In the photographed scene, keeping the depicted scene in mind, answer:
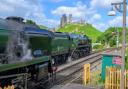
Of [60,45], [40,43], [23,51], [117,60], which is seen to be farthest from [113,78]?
[60,45]

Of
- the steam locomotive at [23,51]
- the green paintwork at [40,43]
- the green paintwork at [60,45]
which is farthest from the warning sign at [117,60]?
the green paintwork at [60,45]

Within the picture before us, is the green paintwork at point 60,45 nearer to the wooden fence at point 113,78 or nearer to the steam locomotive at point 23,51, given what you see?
the steam locomotive at point 23,51

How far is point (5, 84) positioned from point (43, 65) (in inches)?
186

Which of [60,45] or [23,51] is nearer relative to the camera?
[23,51]

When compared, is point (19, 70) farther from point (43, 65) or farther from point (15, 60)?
point (43, 65)

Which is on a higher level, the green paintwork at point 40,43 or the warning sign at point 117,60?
the green paintwork at point 40,43

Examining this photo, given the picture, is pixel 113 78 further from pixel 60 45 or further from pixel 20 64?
pixel 60 45

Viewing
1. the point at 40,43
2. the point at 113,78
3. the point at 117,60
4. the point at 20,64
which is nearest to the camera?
the point at 20,64

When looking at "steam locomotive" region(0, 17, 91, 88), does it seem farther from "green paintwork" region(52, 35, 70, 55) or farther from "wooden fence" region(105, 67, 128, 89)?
"green paintwork" region(52, 35, 70, 55)

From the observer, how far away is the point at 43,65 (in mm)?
18969

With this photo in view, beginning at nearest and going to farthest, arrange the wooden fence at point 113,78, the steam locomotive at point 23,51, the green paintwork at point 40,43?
1. the steam locomotive at point 23,51
2. the green paintwork at point 40,43
3. the wooden fence at point 113,78

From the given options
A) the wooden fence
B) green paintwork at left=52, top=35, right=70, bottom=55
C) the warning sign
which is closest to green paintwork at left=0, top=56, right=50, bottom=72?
the wooden fence

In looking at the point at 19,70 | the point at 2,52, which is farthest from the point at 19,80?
the point at 2,52

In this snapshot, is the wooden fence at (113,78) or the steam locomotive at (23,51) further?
the wooden fence at (113,78)
